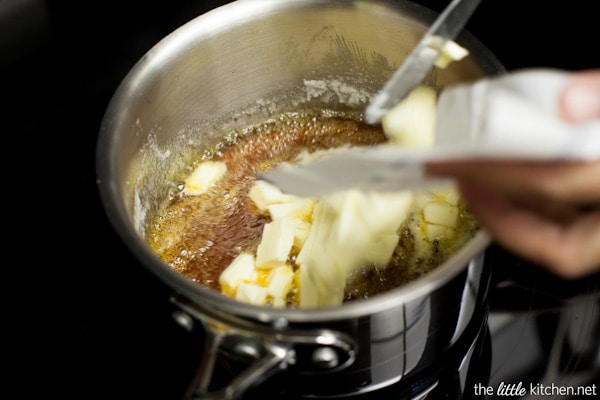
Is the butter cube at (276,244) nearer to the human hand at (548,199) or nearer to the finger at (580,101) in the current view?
the human hand at (548,199)

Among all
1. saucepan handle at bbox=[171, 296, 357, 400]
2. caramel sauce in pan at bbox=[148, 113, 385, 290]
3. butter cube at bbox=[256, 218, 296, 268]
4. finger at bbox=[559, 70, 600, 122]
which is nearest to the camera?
finger at bbox=[559, 70, 600, 122]

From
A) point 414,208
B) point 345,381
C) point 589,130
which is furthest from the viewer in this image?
point 414,208

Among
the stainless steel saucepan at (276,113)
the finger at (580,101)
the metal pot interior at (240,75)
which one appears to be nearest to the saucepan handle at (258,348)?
the stainless steel saucepan at (276,113)

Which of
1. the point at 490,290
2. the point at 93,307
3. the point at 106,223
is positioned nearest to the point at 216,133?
the point at 106,223

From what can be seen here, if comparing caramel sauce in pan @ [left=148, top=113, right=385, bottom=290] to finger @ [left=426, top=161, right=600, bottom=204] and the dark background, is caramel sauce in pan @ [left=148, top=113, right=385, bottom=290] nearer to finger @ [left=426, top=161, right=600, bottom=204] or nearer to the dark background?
the dark background

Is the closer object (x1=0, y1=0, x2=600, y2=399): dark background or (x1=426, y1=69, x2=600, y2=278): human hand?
(x1=426, y1=69, x2=600, y2=278): human hand

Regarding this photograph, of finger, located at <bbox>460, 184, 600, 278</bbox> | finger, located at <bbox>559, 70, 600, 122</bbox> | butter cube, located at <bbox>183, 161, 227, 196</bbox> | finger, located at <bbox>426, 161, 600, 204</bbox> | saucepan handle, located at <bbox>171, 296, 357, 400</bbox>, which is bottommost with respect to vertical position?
saucepan handle, located at <bbox>171, 296, 357, 400</bbox>

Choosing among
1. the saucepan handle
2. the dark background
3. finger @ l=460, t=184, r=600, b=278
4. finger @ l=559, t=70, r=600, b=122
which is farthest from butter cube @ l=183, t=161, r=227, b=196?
finger @ l=559, t=70, r=600, b=122

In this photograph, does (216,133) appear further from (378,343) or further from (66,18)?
(378,343)

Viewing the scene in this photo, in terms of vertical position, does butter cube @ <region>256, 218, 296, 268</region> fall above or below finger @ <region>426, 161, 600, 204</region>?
below

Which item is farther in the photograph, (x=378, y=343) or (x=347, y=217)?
(x=347, y=217)
